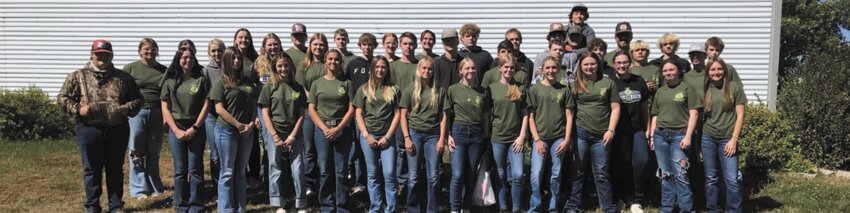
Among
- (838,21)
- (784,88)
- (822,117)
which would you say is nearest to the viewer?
(822,117)

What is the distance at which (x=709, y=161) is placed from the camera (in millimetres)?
5281

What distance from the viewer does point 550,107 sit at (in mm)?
5250

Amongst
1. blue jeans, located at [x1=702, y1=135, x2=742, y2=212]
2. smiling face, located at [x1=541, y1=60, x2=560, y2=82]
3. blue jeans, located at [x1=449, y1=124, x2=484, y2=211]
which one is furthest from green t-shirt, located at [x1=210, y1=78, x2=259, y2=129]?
blue jeans, located at [x1=702, y1=135, x2=742, y2=212]

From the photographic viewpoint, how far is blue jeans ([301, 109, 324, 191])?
5.50m

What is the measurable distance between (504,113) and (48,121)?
9.07 m

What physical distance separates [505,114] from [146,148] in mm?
3633

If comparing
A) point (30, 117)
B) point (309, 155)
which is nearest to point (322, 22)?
point (30, 117)

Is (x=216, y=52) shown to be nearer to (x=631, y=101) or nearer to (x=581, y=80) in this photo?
(x=581, y=80)

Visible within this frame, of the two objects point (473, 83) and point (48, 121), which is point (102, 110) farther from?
point (48, 121)

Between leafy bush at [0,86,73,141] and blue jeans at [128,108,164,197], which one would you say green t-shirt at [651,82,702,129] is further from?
leafy bush at [0,86,73,141]

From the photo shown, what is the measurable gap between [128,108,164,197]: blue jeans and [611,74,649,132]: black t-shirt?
14.4 ft

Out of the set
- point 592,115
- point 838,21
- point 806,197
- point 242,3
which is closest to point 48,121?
point 242,3

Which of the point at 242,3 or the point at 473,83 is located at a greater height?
the point at 242,3

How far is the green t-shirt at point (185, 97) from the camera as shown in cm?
539
